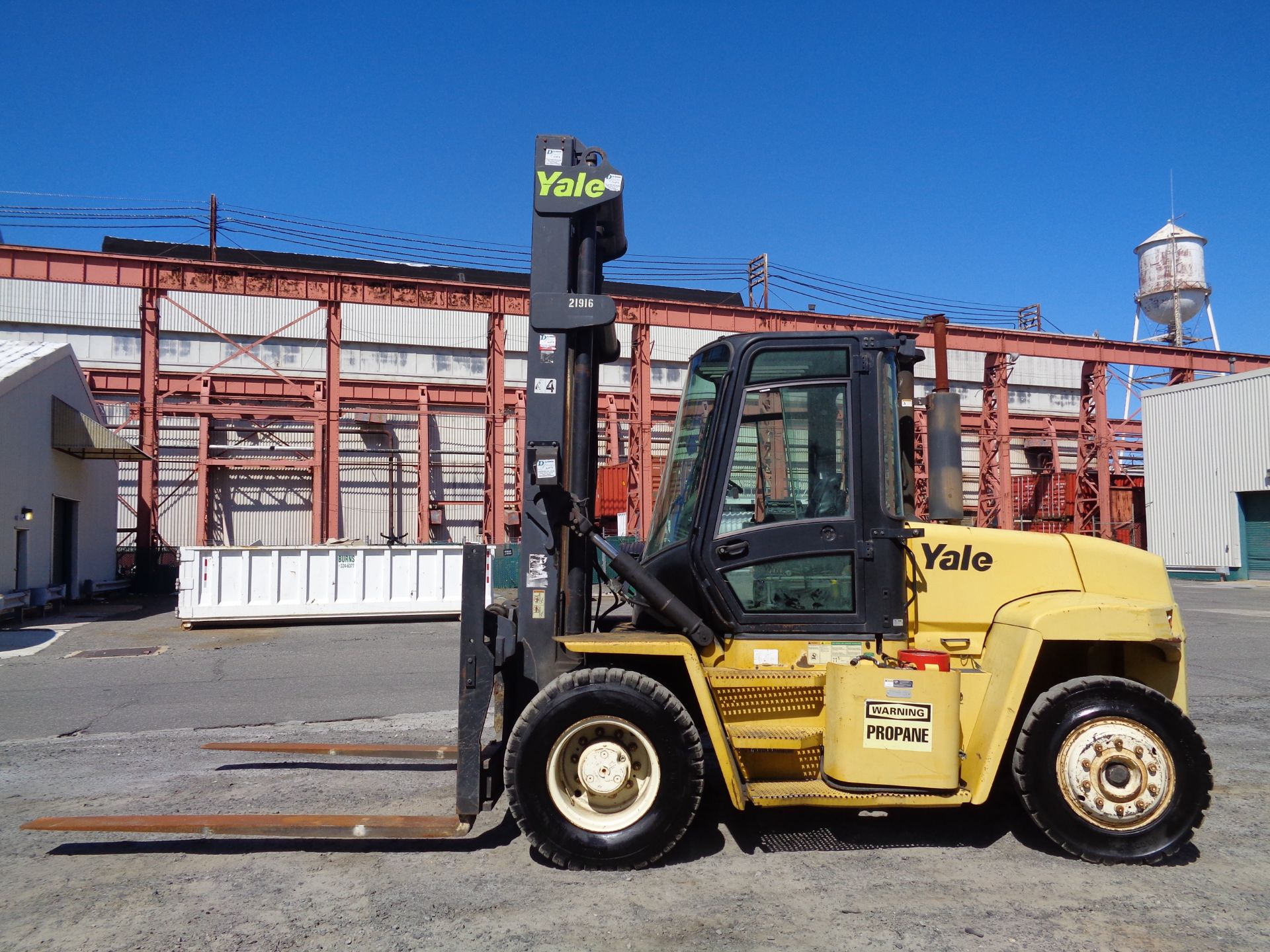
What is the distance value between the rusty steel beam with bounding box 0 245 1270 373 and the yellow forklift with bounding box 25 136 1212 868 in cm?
1537

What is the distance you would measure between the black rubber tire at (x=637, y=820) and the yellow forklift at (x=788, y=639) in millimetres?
12

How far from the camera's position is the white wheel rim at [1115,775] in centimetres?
464

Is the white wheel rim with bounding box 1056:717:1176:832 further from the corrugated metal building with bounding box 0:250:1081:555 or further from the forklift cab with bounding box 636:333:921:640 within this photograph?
the corrugated metal building with bounding box 0:250:1081:555

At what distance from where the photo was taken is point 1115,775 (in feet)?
15.3

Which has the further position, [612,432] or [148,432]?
[612,432]

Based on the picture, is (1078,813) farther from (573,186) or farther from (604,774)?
(573,186)

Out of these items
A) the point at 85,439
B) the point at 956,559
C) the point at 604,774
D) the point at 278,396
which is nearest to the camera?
the point at 604,774

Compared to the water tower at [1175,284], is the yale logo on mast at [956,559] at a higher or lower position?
lower

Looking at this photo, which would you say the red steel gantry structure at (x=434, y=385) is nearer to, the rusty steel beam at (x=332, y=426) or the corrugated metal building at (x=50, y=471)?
the rusty steel beam at (x=332, y=426)

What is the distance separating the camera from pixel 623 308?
27750 millimetres

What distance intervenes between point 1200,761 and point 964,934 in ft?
5.91

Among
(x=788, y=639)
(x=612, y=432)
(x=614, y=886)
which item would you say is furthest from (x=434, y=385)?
(x=614, y=886)

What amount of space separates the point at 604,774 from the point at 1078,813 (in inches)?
97.2

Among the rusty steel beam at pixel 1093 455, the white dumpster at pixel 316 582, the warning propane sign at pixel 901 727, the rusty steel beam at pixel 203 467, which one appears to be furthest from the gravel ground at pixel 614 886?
the rusty steel beam at pixel 1093 455
